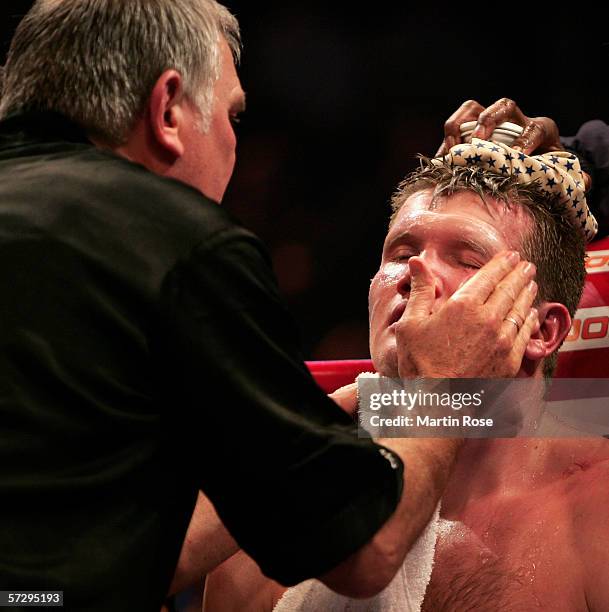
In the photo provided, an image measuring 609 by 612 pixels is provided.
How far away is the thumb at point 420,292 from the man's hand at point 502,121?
17.4 inches

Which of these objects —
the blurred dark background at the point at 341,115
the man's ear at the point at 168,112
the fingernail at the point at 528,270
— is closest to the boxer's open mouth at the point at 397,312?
the fingernail at the point at 528,270

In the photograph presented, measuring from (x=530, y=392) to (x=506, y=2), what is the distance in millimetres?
1499

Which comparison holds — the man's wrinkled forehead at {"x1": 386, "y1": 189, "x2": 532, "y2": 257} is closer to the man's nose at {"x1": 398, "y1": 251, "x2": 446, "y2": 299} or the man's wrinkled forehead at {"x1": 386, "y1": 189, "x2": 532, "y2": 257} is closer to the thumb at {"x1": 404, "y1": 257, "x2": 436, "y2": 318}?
the man's nose at {"x1": 398, "y1": 251, "x2": 446, "y2": 299}

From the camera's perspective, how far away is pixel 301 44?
2.74 meters

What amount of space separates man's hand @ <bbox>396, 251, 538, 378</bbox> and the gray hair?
1.23 ft

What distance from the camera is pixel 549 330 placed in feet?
4.86

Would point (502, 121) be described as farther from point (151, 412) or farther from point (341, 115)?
point (341, 115)

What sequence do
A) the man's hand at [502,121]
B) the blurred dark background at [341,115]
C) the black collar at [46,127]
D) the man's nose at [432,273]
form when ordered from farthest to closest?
the blurred dark background at [341,115] → the man's hand at [502,121] → the man's nose at [432,273] → the black collar at [46,127]

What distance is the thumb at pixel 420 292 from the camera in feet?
3.88

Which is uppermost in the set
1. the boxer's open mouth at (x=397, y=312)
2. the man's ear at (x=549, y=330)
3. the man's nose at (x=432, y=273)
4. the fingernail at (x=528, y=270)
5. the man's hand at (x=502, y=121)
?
the man's hand at (x=502, y=121)

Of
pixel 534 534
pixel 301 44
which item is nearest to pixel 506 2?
pixel 301 44

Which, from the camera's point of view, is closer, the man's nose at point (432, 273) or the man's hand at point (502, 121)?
the man's nose at point (432, 273)

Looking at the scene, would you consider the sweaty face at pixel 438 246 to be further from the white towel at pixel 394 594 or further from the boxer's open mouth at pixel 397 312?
the white towel at pixel 394 594

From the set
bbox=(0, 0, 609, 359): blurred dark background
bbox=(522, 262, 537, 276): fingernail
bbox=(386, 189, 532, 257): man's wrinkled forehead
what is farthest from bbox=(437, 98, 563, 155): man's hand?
bbox=(0, 0, 609, 359): blurred dark background
